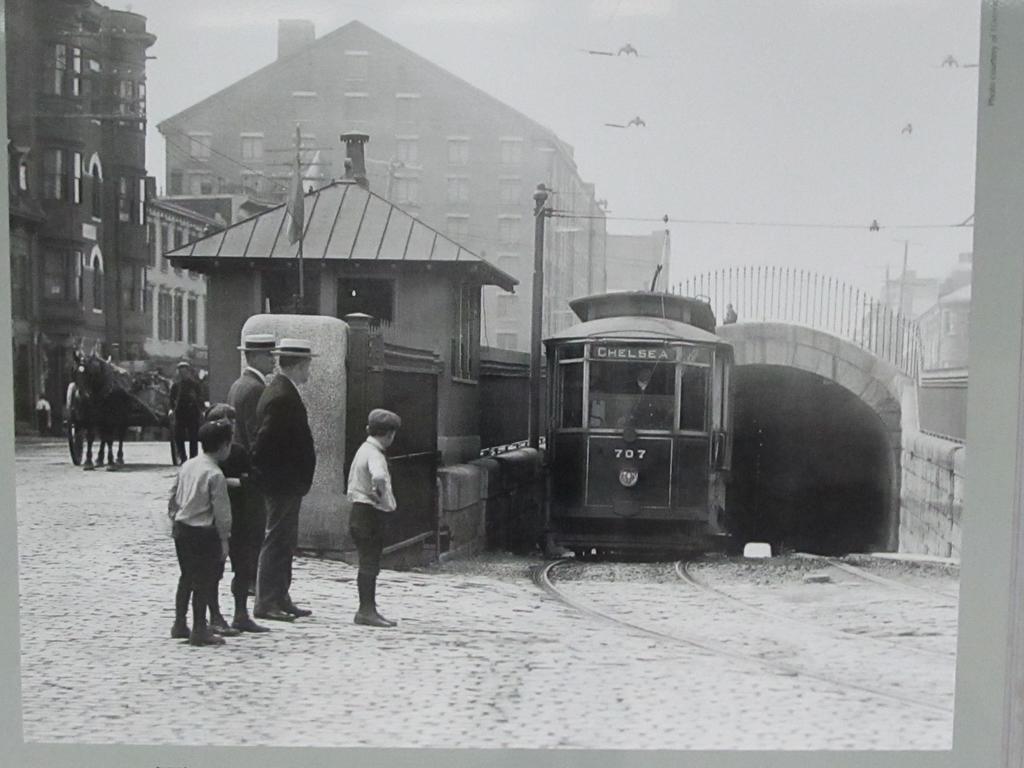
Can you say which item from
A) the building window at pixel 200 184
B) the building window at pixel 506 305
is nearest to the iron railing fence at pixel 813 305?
the building window at pixel 506 305

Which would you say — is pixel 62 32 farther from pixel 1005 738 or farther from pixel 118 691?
pixel 1005 738

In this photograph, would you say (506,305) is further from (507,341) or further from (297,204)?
(297,204)

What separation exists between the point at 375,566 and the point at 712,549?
98 centimetres

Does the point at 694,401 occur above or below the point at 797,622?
above

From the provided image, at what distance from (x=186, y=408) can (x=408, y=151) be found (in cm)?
92

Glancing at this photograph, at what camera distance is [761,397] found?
9.14 feet

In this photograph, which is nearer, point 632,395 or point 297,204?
point 297,204

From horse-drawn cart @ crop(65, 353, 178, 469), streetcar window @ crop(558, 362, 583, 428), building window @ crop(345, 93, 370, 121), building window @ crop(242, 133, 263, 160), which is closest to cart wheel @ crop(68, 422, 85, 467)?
horse-drawn cart @ crop(65, 353, 178, 469)

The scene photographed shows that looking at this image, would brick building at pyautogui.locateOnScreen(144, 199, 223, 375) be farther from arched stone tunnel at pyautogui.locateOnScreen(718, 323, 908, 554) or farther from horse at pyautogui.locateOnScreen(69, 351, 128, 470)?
arched stone tunnel at pyautogui.locateOnScreen(718, 323, 908, 554)

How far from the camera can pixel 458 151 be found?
263cm

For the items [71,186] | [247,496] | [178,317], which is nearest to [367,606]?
[247,496]

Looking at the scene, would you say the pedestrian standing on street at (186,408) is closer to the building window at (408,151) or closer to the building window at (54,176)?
the building window at (54,176)

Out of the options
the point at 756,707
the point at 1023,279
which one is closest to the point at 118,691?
the point at 756,707

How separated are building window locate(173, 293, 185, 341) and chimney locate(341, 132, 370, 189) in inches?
22.2
